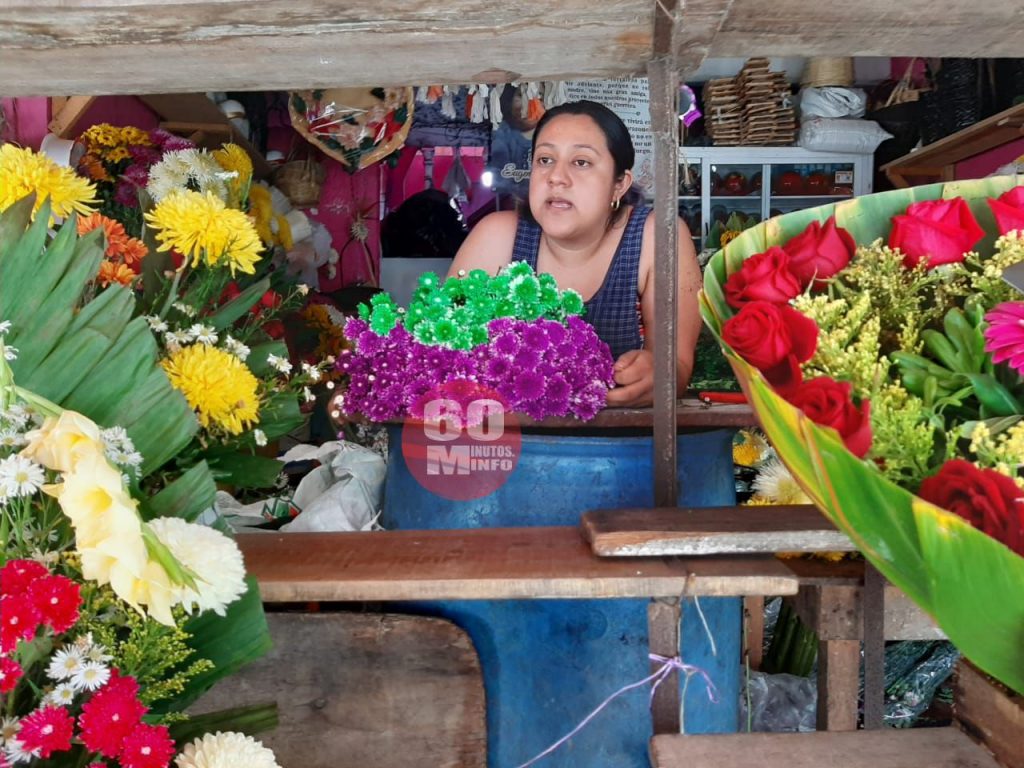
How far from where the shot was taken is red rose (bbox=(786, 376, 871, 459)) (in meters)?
0.65

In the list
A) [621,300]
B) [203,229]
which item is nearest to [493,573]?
[203,229]

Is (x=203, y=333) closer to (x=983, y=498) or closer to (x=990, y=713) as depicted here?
(x=983, y=498)

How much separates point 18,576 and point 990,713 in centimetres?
93

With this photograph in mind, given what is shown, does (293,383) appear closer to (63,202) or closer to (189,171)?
(63,202)

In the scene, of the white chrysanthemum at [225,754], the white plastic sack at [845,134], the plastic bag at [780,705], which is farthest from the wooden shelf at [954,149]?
the white chrysanthemum at [225,754]

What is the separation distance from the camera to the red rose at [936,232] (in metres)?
0.88

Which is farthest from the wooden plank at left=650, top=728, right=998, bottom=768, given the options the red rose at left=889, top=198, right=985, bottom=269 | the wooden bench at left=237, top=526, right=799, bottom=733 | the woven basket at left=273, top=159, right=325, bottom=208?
the woven basket at left=273, top=159, right=325, bottom=208

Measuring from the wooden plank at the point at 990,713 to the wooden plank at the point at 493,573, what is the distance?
0.67 ft

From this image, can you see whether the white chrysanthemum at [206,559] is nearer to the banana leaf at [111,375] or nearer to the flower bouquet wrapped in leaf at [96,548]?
the flower bouquet wrapped in leaf at [96,548]

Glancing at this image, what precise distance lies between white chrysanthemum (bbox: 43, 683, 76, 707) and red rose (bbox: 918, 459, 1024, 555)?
68 centimetres

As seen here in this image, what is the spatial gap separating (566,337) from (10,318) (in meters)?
0.79

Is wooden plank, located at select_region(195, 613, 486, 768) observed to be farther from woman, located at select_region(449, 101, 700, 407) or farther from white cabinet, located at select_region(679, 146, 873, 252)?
white cabinet, located at select_region(679, 146, 873, 252)

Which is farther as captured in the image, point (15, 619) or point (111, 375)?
point (111, 375)

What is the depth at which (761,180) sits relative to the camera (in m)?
5.17
